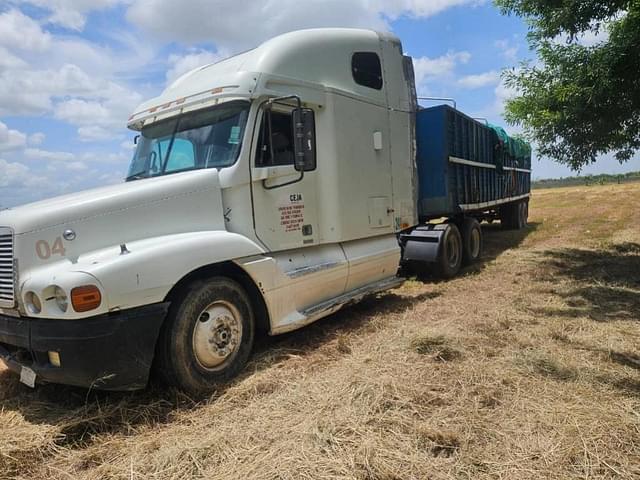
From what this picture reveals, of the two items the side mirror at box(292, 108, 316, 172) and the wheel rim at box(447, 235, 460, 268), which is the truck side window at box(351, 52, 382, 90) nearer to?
the side mirror at box(292, 108, 316, 172)

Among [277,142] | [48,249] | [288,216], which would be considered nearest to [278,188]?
[288,216]

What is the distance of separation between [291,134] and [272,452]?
3.18 meters

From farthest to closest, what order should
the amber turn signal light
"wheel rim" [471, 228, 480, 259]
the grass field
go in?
"wheel rim" [471, 228, 480, 259] < the amber turn signal light < the grass field

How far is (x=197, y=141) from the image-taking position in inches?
181

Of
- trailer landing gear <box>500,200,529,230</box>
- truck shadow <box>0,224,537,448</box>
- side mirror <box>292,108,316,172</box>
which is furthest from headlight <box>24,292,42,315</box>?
trailer landing gear <box>500,200,529,230</box>

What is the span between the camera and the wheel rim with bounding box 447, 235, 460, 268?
8.51 m

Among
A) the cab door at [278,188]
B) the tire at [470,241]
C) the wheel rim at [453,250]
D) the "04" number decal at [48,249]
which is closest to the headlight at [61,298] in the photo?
the "04" number decal at [48,249]

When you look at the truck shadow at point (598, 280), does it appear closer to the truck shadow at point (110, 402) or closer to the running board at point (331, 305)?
the running board at point (331, 305)

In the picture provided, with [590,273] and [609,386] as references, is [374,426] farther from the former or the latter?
[590,273]

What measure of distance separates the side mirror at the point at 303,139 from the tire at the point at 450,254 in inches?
167

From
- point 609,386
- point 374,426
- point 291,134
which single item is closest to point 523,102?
point 291,134

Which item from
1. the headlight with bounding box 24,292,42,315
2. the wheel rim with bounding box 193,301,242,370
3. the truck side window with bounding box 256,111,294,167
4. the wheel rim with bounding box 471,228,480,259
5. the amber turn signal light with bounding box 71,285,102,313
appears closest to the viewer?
the amber turn signal light with bounding box 71,285,102,313

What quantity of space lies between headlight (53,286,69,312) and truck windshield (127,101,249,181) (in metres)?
1.76

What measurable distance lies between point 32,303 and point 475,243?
8534mm
